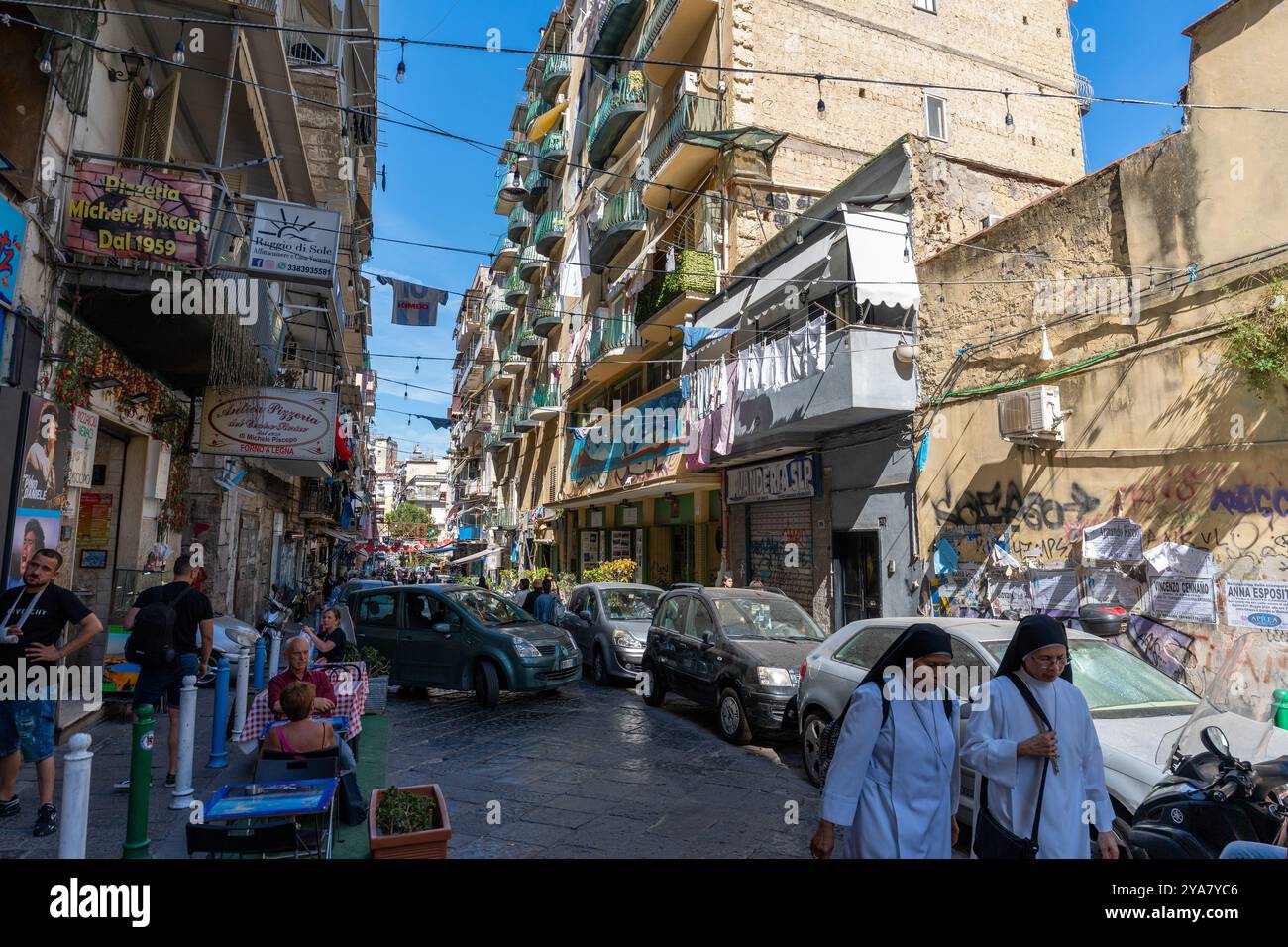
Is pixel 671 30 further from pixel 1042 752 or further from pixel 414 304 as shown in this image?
pixel 1042 752

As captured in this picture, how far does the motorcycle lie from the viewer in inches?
126

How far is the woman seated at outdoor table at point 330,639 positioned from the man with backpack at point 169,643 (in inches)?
47.6

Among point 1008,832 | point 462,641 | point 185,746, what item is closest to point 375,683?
point 462,641

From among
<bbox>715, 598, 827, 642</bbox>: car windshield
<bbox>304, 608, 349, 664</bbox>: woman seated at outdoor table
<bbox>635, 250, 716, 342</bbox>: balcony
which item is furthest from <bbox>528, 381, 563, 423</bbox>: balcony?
<bbox>304, 608, 349, 664</bbox>: woman seated at outdoor table

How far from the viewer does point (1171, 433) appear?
27.5 feet

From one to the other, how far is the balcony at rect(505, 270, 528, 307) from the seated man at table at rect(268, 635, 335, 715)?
114ft

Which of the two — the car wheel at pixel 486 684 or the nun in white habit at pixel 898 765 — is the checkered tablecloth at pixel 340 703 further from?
the nun in white habit at pixel 898 765

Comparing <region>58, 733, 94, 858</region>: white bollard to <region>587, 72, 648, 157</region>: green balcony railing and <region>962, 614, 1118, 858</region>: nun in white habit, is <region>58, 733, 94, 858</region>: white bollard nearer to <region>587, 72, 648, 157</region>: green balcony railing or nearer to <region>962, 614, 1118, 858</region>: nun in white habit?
<region>962, 614, 1118, 858</region>: nun in white habit

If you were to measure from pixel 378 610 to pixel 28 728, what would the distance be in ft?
21.8

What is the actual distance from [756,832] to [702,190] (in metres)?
17.0

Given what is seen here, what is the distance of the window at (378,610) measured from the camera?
11234mm

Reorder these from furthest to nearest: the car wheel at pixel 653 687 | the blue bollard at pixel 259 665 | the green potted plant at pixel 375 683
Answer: the car wheel at pixel 653 687, the blue bollard at pixel 259 665, the green potted plant at pixel 375 683

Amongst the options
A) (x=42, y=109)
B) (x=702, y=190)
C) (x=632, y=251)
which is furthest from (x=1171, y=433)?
(x=632, y=251)

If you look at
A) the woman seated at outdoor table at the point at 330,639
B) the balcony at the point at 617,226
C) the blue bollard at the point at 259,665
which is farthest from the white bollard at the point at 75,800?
the balcony at the point at 617,226
